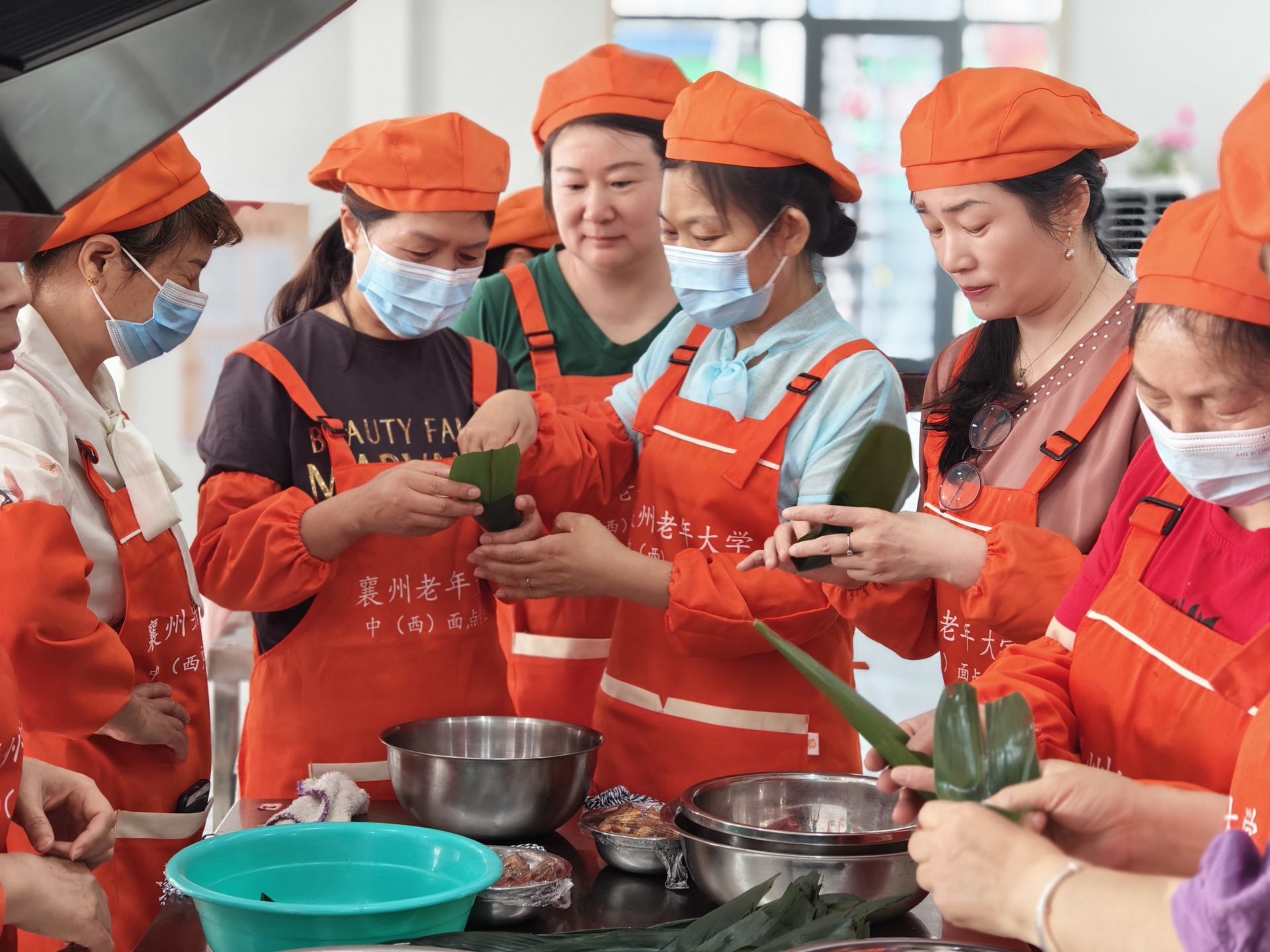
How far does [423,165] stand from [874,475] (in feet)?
3.33

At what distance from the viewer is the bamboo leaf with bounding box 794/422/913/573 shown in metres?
1.99

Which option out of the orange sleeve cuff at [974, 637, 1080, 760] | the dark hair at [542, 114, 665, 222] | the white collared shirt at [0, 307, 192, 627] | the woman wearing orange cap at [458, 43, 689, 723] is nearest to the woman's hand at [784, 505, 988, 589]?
the orange sleeve cuff at [974, 637, 1080, 760]

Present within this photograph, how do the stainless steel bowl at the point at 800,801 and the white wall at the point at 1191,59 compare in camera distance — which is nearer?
the stainless steel bowl at the point at 800,801

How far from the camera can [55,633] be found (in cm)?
189

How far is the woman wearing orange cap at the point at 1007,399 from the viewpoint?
6.21 feet

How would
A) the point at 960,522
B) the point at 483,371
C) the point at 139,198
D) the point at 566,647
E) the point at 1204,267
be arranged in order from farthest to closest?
the point at 566,647
the point at 483,371
the point at 139,198
the point at 960,522
the point at 1204,267

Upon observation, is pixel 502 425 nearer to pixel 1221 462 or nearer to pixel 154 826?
pixel 154 826

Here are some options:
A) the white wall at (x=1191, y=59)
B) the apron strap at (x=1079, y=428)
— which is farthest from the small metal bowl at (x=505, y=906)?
the white wall at (x=1191, y=59)

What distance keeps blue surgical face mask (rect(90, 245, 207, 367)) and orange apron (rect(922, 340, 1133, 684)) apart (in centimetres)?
129

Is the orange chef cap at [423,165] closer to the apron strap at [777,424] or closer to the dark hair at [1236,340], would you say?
the apron strap at [777,424]

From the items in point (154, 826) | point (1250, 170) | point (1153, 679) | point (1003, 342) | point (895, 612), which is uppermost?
point (1250, 170)

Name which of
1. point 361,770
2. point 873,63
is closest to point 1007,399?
point 361,770

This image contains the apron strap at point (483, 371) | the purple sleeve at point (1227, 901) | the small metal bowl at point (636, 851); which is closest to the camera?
the purple sleeve at point (1227, 901)

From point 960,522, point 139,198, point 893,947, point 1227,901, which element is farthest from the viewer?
point 139,198
